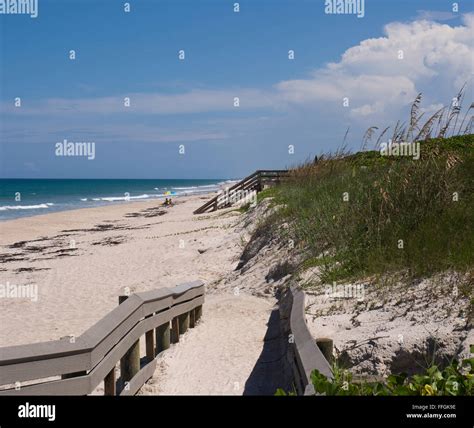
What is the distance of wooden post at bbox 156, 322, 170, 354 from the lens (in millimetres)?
7614

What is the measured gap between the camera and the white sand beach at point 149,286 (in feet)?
23.5

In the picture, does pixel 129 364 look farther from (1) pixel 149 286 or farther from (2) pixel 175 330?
(1) pixel 149 286

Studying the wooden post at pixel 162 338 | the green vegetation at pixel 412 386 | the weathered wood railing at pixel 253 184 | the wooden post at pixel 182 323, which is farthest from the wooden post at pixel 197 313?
the weathered wood railing at pixel 253 184

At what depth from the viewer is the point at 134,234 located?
91.2ft

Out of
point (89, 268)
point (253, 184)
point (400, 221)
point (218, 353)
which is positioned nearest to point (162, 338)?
point (218, 353)

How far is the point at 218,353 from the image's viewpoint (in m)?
7.54

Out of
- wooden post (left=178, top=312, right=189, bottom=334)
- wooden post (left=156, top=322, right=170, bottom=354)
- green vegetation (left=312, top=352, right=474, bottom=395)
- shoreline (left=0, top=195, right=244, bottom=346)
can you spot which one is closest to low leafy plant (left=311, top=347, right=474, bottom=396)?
green vegetation (left=312, top=352, right=474, bottom=395)

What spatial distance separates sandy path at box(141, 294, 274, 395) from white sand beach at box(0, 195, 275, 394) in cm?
1

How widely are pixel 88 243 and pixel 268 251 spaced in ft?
49.5

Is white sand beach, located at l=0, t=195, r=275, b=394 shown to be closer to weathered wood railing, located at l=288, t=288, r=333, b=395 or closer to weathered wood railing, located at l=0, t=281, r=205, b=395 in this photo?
weathered wood railing, located at l=0, t=281, r=205, b=395

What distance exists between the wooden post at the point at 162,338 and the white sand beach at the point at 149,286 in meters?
0.10

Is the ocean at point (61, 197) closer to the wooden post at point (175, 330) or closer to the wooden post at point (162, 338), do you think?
the wooden post at point (175, 330)
